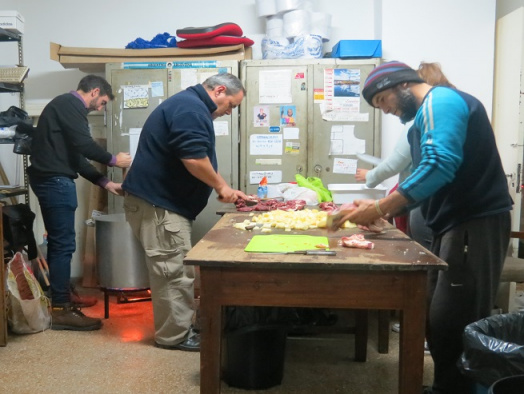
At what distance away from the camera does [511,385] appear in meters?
1.62

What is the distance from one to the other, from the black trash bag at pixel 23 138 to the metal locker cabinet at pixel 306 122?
5.52ft

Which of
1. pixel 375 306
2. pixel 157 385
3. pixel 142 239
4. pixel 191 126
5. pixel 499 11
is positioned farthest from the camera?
pixel 499 11

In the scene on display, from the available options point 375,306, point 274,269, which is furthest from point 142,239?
point 375,306

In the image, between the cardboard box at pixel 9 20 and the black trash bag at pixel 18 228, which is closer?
the black trash bag at pixel 18 228

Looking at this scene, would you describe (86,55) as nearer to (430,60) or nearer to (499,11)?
(430,60)

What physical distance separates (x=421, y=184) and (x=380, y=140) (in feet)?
8.17

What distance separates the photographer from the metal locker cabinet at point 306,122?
14.2 ft

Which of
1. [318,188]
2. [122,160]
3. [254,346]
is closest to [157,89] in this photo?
[122,160]

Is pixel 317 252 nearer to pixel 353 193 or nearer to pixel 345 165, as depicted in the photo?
pixel 353 193

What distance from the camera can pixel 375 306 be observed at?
1.80 m

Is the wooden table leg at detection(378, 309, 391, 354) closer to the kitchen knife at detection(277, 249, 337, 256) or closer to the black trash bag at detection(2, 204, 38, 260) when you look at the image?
the kitchen knife at detection(277, 249, 337, 256)

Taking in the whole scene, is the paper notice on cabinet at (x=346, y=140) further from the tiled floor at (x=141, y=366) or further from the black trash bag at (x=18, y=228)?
the black trash bag at (x=18, y=228)

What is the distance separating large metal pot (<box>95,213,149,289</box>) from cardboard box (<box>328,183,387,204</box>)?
1.49 meters

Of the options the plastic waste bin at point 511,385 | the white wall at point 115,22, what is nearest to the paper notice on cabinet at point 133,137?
the white wall at point 115,22
